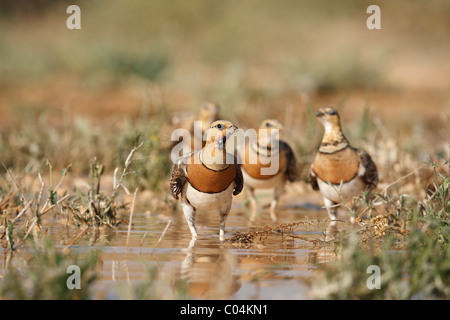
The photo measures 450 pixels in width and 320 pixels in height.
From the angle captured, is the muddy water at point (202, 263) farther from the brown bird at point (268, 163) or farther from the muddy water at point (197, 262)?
the brown bird at point (268, 163)

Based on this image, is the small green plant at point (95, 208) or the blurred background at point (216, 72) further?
the blurred background at point (216, 72)

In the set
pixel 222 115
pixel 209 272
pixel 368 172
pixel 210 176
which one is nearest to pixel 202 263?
pixel 209 272

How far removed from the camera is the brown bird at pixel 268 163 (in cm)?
843

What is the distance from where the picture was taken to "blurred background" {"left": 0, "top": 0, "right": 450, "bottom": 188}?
9.99 metres

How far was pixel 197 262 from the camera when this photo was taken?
5309mm

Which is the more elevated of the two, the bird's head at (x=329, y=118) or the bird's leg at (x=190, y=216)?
the bird's head at (x=329, y=118)

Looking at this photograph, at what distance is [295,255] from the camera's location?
18.3 feet

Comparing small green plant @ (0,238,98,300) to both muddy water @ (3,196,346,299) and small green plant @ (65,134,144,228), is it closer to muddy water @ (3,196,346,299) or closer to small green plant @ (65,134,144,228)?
muddy water @ (3,196,346,299)

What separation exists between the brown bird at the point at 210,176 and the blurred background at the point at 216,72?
4.29ft

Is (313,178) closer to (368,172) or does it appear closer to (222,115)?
(368,172)

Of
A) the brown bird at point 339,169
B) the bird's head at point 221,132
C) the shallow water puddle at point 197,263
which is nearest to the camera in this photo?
the shallow water puddle at point 197,263

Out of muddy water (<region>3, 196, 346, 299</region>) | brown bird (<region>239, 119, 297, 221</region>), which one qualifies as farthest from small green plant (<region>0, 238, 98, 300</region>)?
brown bird (<region>239, 119, 297, 221</region>)

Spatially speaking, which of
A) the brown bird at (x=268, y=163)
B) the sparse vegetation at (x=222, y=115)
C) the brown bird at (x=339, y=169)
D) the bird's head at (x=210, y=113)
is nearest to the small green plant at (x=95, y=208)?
the sparse vegetation at (x=222, y=115)

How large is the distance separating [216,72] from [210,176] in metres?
13.8
